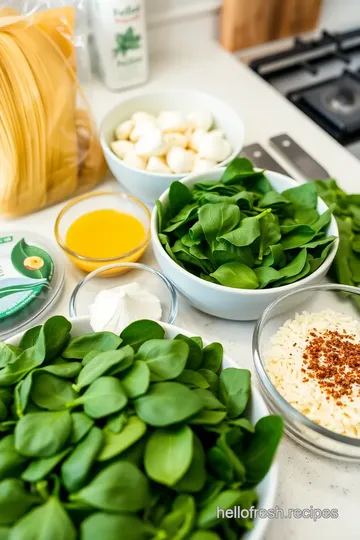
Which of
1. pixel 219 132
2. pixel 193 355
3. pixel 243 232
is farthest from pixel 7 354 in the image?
pixel 219 132

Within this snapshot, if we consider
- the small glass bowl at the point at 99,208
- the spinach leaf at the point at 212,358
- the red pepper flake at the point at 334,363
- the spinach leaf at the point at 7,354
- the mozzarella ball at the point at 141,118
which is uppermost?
the mozzarella ball at the point at 141,118

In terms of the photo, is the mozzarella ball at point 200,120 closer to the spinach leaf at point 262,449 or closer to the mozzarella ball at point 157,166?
the mozzarella ball at point 157,166

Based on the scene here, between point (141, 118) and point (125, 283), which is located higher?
point (141, 118)

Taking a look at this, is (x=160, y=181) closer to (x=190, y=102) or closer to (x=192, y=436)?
(x=190, y=102)

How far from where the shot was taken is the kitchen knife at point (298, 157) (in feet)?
2.96

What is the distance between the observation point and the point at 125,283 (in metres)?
0.75

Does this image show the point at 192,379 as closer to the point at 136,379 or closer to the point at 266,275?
the point at 136,379

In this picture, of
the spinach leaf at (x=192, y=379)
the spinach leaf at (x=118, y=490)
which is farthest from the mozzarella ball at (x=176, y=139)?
the spinach leaf at (x=118, y=490)

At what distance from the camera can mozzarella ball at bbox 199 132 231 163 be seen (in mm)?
829

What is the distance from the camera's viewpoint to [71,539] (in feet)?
1.30

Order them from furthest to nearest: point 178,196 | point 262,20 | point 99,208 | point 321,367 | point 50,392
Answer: point 262,20 → point 99,208 → point 178,196 → point 321,367 → point 50,392

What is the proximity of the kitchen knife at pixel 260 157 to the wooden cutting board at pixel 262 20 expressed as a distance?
0.36 metres

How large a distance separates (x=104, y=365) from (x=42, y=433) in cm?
8

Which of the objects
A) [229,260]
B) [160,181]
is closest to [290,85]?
[160,181]
